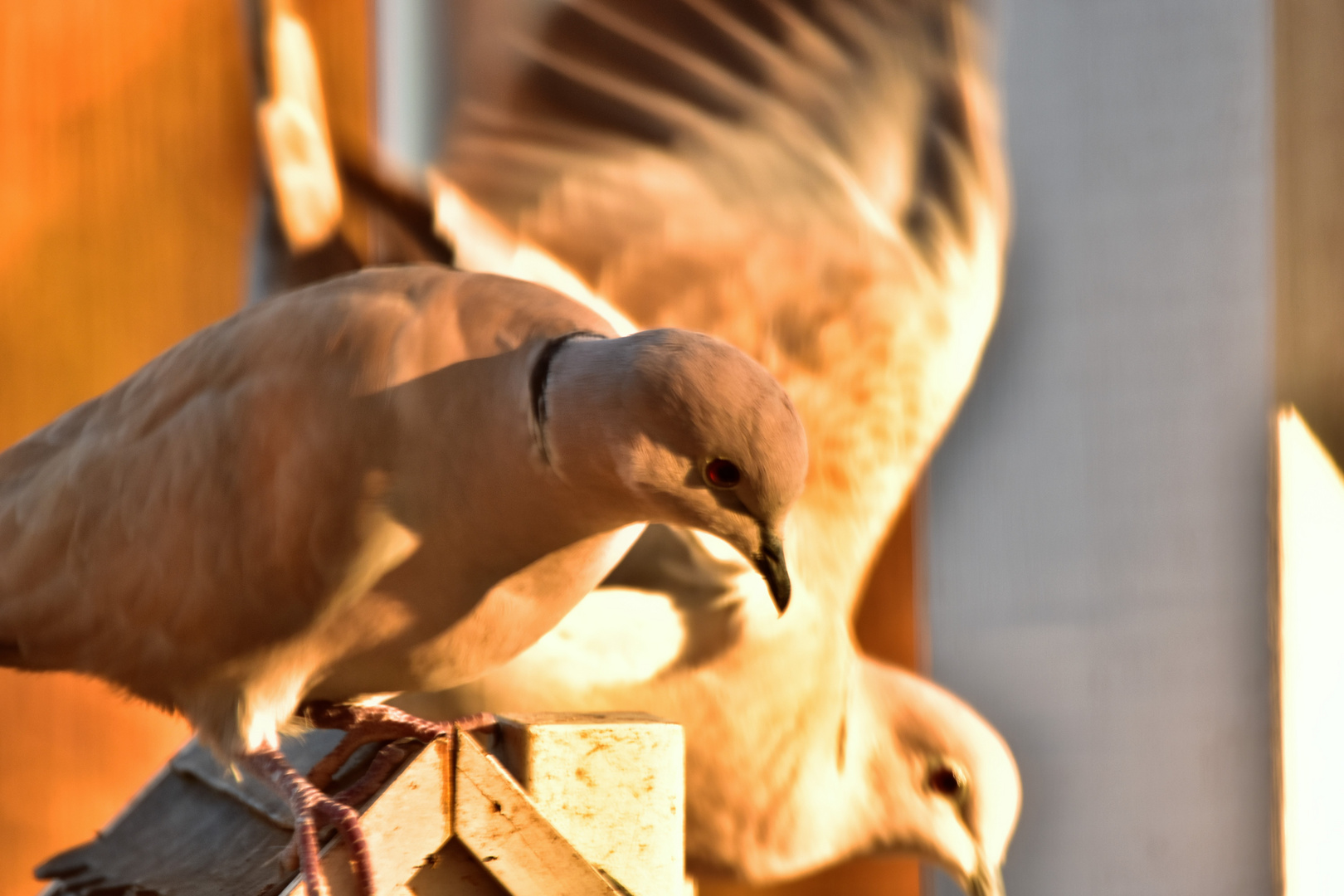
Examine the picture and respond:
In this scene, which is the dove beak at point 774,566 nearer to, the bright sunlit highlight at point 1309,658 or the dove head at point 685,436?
the dove head at point 685,436

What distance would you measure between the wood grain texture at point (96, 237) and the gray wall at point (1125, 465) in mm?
861

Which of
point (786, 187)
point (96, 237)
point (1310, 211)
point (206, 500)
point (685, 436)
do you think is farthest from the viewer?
point (1310, 211)

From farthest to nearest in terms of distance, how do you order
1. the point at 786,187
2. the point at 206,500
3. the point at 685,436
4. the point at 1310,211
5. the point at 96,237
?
the point at 1310,211 → the point at 786,187 → the point at 96,237 → the point at 206,500 → the point at 685,436

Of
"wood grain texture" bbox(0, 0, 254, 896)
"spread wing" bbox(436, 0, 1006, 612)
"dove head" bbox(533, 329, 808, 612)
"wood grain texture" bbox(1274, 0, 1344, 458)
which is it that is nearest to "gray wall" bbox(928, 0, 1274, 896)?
"wood grain texture" bbox(1274, 0, 1344, 458)

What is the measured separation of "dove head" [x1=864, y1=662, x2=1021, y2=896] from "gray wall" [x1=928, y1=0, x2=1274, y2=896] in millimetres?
221

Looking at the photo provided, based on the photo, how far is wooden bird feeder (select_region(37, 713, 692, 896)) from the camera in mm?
559

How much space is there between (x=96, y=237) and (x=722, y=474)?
3.08 ft

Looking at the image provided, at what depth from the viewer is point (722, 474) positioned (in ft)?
1.75

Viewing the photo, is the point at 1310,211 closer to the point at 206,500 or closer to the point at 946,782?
the point at 946,782

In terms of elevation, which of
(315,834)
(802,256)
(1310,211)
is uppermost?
(1310,211)

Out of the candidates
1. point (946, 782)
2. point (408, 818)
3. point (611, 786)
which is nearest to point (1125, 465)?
point (946, 782)

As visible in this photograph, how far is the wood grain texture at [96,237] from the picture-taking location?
3.89ft

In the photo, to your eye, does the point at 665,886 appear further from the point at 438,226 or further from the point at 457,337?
the point at 438,226

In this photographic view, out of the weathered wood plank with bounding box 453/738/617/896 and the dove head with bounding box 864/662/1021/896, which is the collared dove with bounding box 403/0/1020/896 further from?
the weathered wood plank with bounding box 453/738/617/896
